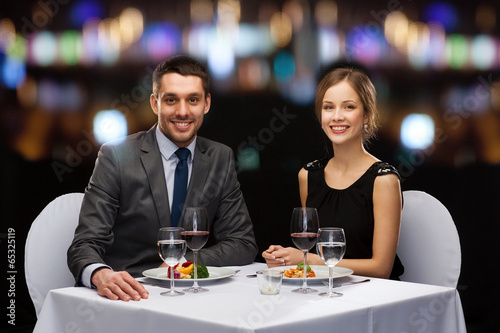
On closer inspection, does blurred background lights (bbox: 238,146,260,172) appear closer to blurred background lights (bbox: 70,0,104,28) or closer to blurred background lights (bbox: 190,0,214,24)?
blurred background lights (bbox: 190,0,214,24)

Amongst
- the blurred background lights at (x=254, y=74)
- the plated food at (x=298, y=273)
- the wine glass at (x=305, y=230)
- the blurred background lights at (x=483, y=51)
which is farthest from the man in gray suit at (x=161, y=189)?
the blurred background lights at (x=483, y=51)

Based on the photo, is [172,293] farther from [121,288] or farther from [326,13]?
[326,13]

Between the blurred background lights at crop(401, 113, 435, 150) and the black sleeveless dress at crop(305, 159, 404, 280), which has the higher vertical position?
the blurred background lights at crop(401, 113, 435, 150)

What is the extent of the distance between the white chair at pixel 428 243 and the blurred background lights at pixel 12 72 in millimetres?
2651

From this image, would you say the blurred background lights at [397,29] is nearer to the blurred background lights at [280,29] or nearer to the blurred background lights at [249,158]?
the blurred background lights at [280,29]

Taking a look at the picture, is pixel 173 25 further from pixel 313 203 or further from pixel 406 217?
pixel 406 217

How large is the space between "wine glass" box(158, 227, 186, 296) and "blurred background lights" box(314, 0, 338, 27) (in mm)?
2433

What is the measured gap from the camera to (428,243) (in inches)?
87.7

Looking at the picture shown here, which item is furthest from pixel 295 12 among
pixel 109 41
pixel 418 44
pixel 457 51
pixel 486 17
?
pixel 109 41

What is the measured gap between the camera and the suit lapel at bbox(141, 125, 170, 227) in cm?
221

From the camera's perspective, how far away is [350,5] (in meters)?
3.60

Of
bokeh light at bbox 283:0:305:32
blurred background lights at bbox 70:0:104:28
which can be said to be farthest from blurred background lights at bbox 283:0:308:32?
blurred background lights at bbox 70:0:104:28

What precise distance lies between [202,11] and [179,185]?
1.82 metres

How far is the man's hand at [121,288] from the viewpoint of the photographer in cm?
146
